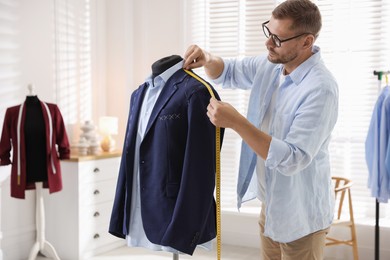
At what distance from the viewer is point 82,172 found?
457 centimetres

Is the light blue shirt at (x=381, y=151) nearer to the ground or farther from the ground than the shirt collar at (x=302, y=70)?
nearer to the ground

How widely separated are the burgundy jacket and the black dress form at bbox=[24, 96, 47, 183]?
0.12 feet

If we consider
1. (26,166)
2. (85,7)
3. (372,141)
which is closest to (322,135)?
(372,141)

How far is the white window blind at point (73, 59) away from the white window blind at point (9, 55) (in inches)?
19.9

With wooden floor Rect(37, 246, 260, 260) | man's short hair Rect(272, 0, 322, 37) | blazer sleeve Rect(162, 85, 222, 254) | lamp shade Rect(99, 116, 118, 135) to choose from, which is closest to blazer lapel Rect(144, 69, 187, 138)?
blazer sleeve Rect(162, 85, 222, 254)

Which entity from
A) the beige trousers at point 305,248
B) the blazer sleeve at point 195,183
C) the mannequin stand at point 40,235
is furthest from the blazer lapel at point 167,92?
the mannequin stand at point 40,235

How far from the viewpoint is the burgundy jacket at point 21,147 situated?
399 centimetres

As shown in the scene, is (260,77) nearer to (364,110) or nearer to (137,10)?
(364,110)

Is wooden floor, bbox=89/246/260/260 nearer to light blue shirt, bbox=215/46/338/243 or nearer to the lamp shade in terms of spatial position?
the lamp shade

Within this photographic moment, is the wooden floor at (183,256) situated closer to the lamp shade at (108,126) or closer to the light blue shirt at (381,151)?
the lamp shade at (108,126)

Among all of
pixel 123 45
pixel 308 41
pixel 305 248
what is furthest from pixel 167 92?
pixel 123 45

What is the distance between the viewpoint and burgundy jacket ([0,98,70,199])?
3.99 meters

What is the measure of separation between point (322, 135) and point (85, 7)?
4.01 m

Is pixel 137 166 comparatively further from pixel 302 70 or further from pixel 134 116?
pixel 302 70
